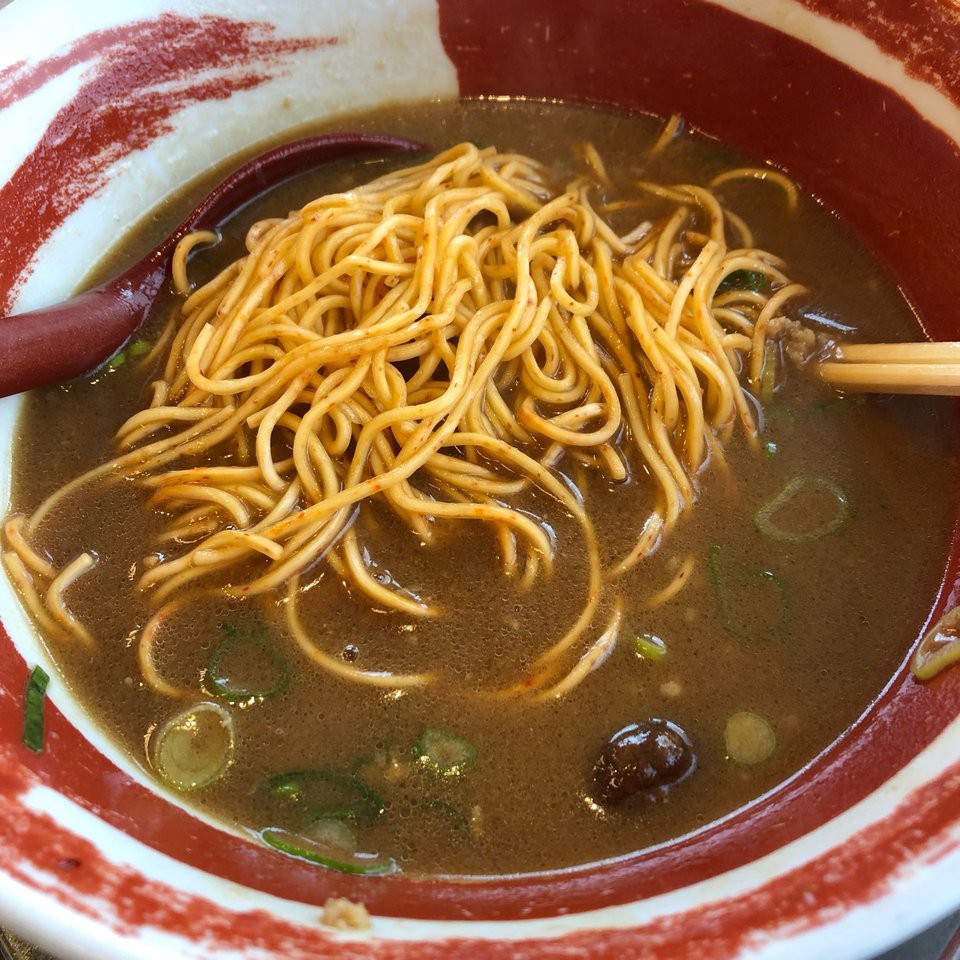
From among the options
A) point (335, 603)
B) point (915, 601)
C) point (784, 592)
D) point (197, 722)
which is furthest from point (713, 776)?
point (197, 722)

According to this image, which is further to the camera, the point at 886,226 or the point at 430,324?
the point at 886,226

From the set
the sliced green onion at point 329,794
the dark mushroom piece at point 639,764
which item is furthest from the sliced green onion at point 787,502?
the sliced green onion at point 329,794

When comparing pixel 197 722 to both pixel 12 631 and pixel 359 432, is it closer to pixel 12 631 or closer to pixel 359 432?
pixel 12 631

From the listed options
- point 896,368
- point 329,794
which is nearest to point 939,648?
point 896,368

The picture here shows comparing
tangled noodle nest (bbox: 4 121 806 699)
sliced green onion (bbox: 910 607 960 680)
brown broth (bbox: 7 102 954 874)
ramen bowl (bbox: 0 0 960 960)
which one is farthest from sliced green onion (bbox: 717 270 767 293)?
sliced green onion (bbox: 910 607 960 680)

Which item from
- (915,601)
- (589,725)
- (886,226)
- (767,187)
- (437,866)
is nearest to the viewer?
(437,866)

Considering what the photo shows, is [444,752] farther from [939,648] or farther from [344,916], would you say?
[939,648]
